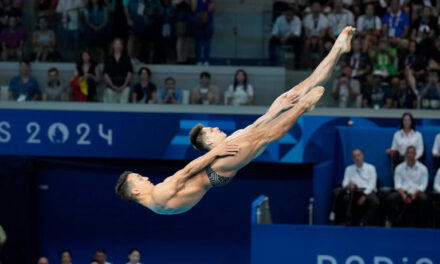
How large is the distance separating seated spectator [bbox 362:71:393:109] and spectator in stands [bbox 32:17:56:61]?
4.72 m

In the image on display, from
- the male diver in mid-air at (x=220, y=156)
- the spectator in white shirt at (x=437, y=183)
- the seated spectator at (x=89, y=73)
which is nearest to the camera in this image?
the male diver in mid-air at (x=220, y=156)

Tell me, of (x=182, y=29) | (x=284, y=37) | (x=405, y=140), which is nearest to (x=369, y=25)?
(x=284, y=37)

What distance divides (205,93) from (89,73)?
173 cm

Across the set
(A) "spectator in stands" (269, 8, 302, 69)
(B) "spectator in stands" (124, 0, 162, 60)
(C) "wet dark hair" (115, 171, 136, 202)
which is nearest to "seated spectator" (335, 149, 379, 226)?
(A) "spectator in stands" (269, 8, 302, 69)

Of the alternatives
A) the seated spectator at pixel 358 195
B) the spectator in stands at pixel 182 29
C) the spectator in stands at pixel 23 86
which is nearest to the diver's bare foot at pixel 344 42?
the seated spectator at pixel 358 195

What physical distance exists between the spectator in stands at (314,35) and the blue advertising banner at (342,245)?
3032mm

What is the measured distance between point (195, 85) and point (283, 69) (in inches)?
52.6

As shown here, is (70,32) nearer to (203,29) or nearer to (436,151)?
(203,29)

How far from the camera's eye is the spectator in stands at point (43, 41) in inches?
602

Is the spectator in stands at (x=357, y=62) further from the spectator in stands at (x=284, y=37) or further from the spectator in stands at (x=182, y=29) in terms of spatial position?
the spectator in stands at (x=182, y=29)

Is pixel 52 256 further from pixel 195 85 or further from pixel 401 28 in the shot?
pixel 401 28

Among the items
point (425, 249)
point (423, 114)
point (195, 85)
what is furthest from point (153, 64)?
point (425, 249)

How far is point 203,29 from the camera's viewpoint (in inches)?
597

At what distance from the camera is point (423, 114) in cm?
1448
